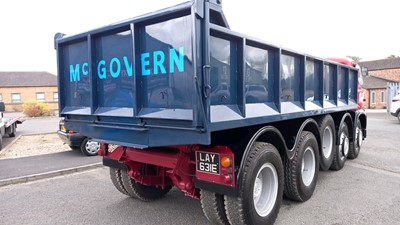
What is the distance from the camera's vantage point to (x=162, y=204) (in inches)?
183

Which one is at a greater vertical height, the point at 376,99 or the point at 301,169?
the point at 376,99

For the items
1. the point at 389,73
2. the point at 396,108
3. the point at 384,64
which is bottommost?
the point at 396,108

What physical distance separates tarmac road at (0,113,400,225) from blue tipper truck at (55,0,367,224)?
362 millimetres

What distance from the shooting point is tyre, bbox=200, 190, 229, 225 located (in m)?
3.35

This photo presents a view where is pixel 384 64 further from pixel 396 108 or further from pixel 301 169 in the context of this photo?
pixel 301 169

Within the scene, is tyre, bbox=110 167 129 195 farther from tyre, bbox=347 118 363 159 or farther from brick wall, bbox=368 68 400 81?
brick wall, bbox=368 68 400 81

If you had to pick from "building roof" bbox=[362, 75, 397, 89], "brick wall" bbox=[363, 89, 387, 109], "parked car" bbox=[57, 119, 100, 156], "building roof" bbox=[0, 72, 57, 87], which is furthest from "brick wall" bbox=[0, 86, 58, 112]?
"building roof" bbox=[362, 75, 397, 89]

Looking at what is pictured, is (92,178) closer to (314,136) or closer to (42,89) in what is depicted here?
(314,136)

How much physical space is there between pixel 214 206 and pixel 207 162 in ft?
1.78

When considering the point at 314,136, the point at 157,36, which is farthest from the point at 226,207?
the point at 314,136

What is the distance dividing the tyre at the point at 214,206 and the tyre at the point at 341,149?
155 inches

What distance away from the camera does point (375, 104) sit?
127ft

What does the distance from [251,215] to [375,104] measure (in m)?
41.8

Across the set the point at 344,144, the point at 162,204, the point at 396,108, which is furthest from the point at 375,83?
the point at 162,204
